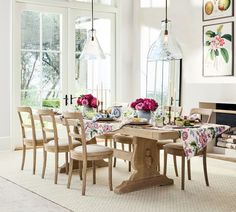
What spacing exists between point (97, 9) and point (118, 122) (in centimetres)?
374

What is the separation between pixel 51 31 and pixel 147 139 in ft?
11.4

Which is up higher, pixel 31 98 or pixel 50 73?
pixel 50 73

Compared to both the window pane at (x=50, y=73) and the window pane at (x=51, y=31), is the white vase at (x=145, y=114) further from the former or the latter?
the window pane at (x=51, y=31)

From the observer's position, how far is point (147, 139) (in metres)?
4.37

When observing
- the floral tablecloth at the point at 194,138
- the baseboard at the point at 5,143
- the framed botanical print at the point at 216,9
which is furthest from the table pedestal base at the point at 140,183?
the baseboard at the point at 5,143

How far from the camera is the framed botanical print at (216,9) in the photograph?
605 centimetres

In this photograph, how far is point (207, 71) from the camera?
21.0 ft

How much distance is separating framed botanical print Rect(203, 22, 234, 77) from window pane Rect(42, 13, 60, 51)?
2452 mm

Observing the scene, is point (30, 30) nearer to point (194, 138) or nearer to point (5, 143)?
point (5, 143)

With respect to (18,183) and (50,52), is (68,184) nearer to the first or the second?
(18,183)

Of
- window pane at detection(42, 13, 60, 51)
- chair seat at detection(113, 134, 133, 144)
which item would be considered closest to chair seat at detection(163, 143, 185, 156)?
chair seat at detection(113, 134, 133, 144)

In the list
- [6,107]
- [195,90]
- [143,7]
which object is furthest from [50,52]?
[195,90]

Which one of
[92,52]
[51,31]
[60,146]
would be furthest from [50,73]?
[60,146]

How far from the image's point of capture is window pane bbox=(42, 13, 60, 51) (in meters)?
7.03
